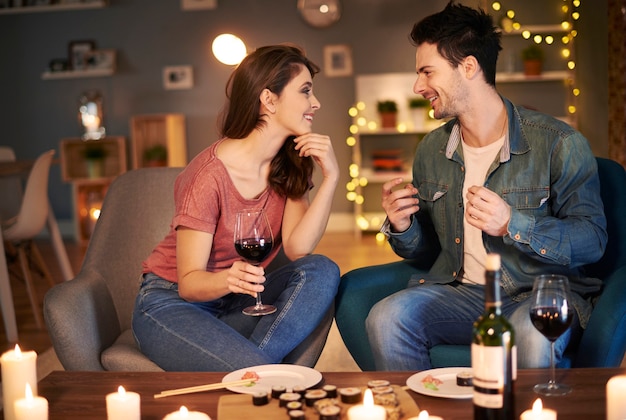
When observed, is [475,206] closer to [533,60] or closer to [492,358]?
[492,358]

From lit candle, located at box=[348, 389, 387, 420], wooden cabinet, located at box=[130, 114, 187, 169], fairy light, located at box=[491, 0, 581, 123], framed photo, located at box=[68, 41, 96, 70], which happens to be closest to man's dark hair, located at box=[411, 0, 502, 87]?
lit candle, located at box=[348, 389, 387, 420]

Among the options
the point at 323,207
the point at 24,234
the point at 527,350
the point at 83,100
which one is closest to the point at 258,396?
the point at 527,350

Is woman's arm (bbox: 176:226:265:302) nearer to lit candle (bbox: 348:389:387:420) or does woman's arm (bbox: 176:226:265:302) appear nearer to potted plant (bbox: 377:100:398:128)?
lit candle (bbox: 348:389:387:420)

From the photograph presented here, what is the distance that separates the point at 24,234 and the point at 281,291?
235 cm

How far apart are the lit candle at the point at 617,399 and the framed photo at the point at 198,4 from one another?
680 cm

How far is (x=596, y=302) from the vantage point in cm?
212

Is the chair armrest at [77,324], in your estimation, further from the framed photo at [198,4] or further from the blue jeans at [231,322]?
the framed photo at [198,4]

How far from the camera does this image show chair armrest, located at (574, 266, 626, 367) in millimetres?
1926

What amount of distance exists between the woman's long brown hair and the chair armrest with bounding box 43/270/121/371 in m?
0.63

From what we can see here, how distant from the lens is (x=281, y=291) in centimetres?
229

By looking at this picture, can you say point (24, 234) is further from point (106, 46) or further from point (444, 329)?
point (106, 46)

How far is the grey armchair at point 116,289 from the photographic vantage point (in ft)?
7.00

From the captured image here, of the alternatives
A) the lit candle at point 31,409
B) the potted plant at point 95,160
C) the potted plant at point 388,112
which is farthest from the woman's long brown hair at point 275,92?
the potted plant at point 95,160

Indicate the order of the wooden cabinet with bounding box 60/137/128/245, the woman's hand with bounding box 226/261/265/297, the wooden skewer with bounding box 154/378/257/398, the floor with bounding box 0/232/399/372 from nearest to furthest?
the wooden skewer with bounding box 154/378/257/398 < the woman's hand with bounding box 226/261/265/297 < the floor with bounding box 0/232/399/372 < the wooden cabinet with bounding box 60/137/128/245
